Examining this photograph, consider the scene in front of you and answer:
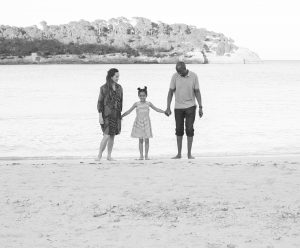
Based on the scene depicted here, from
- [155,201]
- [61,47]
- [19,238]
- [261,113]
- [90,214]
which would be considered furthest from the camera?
[61,47]

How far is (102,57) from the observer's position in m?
200

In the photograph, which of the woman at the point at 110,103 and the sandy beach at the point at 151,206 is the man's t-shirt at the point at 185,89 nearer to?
the woman at the point at 110,103

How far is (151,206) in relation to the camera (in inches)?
227

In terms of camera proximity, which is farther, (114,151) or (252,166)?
(114,151)

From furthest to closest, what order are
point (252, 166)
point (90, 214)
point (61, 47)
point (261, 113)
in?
point (61, 47) < point (261, 113) < point (252, 166) < point (90, 214)

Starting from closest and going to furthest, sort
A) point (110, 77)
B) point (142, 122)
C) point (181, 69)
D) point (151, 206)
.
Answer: point (151, 206) → point (110, 77) → point (181, 69) → point (142, 122)

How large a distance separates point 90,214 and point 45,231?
0.65 m

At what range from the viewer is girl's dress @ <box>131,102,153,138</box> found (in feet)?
30.0

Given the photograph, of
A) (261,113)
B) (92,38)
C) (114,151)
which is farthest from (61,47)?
(114,151)

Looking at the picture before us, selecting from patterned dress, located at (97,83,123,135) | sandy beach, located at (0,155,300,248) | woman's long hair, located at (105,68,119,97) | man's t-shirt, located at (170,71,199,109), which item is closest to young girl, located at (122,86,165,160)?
patterned dress, located at (97,83,123,135)

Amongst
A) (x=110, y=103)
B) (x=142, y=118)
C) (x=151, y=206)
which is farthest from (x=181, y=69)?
(x=151, y=206)

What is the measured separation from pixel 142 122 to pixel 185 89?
90 cm

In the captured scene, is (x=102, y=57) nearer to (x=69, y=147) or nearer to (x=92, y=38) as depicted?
(x=92, y=38)

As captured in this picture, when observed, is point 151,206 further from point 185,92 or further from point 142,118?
point 142,118
